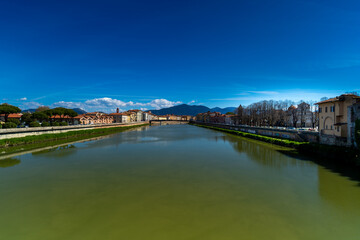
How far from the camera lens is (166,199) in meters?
7.97

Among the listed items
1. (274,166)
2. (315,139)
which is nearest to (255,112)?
(315,139)

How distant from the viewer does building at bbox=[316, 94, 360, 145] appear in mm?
16809

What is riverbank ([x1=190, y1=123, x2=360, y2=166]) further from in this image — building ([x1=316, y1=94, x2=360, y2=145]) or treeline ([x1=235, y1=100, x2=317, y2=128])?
treeline ([x1=235, y1=100, x2=317, y2=128])

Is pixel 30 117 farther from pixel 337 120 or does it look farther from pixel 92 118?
pixel 337 120

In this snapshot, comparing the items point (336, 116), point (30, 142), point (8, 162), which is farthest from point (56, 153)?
point (336, 116)

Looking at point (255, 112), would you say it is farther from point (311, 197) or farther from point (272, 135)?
point (311, 197)

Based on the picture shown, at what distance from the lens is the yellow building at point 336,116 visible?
17188mm

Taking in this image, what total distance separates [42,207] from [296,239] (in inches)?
357

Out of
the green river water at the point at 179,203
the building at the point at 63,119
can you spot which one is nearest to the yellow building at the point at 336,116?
the green river water at the point at 179,203

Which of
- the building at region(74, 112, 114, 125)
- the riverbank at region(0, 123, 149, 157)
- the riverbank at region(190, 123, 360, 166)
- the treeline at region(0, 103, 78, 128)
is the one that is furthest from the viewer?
the building at region(74, 112, 114, 125)

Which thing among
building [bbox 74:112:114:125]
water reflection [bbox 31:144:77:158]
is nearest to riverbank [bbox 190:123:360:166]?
water reflection [bbox 31:144:77:158]

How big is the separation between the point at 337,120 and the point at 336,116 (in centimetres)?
41

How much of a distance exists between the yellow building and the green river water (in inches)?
276

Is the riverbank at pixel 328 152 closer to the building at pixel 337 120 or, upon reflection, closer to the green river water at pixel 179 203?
the building at pixel 337 120
